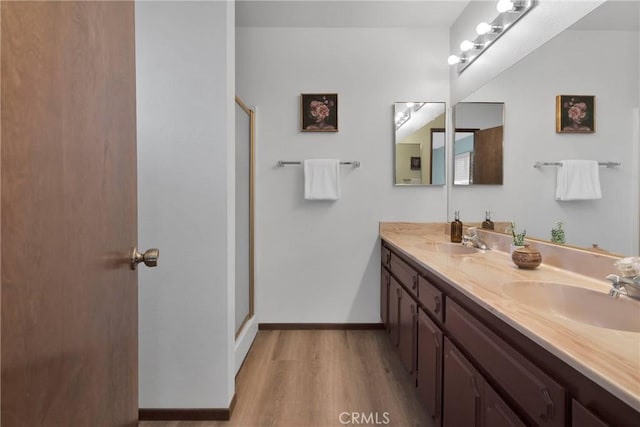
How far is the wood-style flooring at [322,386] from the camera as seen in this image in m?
1.58

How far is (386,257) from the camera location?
236cm

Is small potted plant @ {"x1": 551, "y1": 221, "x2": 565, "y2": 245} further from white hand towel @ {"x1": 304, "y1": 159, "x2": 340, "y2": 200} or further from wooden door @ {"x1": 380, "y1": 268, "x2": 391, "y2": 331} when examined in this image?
white hand towel @ {"x1": 304, "y1": 159, "x2": 340, "y2": 200}

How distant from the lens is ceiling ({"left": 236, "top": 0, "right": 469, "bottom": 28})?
227cm

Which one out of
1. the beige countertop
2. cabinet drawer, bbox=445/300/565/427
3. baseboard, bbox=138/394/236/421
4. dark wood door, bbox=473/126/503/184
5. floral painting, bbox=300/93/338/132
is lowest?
baseboard, bbox=138/394/236/421

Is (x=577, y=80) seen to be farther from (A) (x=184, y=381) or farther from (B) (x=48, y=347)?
(A) (x=184, y=381)

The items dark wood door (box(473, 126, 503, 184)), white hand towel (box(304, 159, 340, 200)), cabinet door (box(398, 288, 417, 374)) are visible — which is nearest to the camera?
cabinet door (box(398, 288, 417, 374))

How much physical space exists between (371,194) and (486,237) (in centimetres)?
94

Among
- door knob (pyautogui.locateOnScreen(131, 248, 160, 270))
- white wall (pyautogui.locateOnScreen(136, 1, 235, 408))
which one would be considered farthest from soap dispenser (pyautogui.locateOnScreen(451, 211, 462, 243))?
door knob (pyautogui.locateOnScreen(131, 248, 160, 270))

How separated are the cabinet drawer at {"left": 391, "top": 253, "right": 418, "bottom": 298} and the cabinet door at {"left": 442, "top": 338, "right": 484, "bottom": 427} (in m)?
0.42

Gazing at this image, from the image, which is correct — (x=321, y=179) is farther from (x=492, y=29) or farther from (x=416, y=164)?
(x=492, y=29)

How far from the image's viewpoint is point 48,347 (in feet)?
1.62

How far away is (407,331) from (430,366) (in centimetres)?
37

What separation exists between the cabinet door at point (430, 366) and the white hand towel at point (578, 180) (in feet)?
2.73

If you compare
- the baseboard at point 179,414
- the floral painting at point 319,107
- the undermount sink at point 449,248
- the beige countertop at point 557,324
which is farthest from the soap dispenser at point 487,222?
the baseboard at point 179,414
